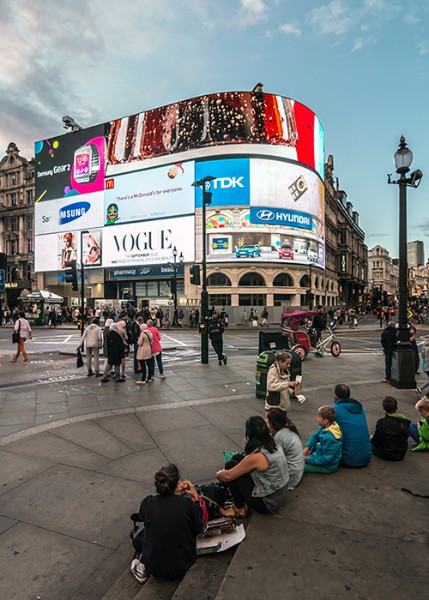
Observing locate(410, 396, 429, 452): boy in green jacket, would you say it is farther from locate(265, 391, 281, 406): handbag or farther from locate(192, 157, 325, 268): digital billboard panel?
locate(192, 157, 325, 268): digital billboard panel

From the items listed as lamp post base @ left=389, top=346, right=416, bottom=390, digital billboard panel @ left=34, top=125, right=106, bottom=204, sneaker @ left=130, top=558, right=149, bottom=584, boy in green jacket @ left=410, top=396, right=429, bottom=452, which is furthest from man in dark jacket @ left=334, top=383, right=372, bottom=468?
digital billboard panel @ left=34, top=125, right=106, bottom=204

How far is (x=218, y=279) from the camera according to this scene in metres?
45.7

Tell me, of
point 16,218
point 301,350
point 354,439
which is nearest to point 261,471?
point 354,439

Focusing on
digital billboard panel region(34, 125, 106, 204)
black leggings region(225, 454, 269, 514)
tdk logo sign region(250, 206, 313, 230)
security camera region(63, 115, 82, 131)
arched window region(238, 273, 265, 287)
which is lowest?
black leggings region(225, 454, 269, 514)

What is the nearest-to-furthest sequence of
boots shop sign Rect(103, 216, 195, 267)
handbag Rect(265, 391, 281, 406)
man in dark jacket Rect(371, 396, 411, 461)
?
1. man in dark jacket Rect(371, 396, 411, 461)
2. handbag Rect(265, 391, 281, 406)
3. boots shop sign Rect(103, 216, 195, 267)

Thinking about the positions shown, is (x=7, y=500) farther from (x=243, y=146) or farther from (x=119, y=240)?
(x=119, y=240)

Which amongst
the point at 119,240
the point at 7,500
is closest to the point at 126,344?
the point at 7,500

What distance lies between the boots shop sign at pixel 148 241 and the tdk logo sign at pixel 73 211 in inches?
222

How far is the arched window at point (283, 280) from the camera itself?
4697 cm

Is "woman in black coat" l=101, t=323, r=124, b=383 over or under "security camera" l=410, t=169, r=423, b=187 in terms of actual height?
under

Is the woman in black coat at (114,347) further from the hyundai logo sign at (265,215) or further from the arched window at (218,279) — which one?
A: the hyundai logo sign at (265,215)

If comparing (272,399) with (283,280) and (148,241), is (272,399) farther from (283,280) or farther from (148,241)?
(148,241)

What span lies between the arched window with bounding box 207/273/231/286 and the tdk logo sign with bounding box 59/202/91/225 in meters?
23.5

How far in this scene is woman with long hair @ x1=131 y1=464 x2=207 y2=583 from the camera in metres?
2.61
